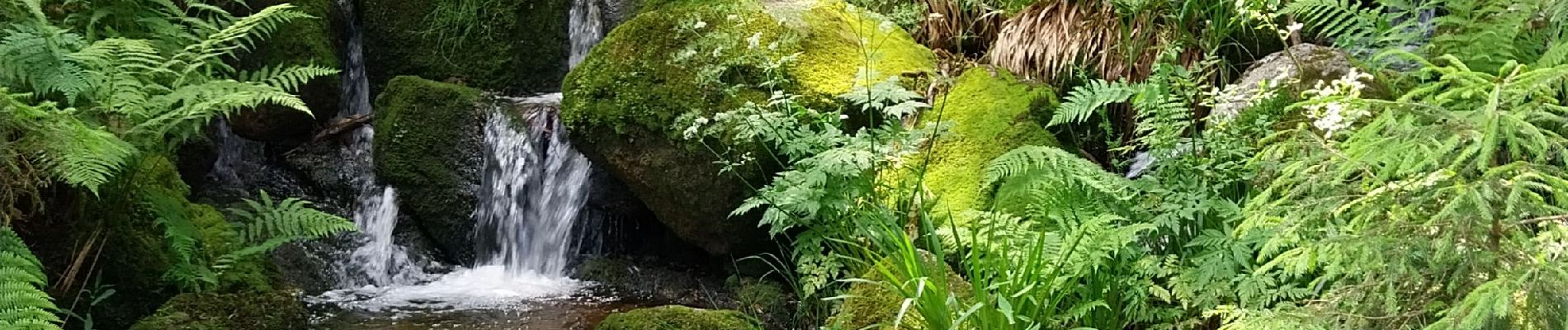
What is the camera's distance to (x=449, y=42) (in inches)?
306

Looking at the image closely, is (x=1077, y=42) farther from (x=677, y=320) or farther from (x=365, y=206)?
(x=365, y=206)

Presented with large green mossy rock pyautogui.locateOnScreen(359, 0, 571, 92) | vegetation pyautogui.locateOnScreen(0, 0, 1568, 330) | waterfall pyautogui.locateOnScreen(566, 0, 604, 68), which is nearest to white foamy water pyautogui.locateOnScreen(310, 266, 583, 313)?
vegetation pyautogui.locateOnScreen(0, 0, 1568, 330)

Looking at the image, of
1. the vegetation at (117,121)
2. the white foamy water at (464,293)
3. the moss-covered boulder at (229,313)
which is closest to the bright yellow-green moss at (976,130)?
the white foamy water at (464,293)

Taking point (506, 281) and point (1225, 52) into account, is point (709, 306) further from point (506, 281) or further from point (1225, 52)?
point (1225, 52)

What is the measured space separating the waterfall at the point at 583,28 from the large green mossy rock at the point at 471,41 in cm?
21

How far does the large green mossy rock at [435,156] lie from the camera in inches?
250

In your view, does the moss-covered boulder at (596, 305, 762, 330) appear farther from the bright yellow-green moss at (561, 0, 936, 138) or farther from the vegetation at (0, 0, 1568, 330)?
the bright yellow-green moss at (561, 0, 936, 138)

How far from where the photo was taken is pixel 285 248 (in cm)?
573

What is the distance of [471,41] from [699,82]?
3.61m

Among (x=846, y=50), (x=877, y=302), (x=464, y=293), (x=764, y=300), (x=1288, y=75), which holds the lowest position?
(x=464, y=293)

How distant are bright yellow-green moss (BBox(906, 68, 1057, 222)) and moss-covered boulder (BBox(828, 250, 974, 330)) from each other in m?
0.73

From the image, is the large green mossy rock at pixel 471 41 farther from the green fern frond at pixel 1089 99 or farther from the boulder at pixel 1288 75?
the boulder at pixel 1288 75

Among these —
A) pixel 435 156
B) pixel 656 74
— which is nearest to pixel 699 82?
pixel 656 74

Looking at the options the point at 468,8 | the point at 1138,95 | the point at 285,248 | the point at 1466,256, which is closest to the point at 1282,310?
the point at 1466,256
